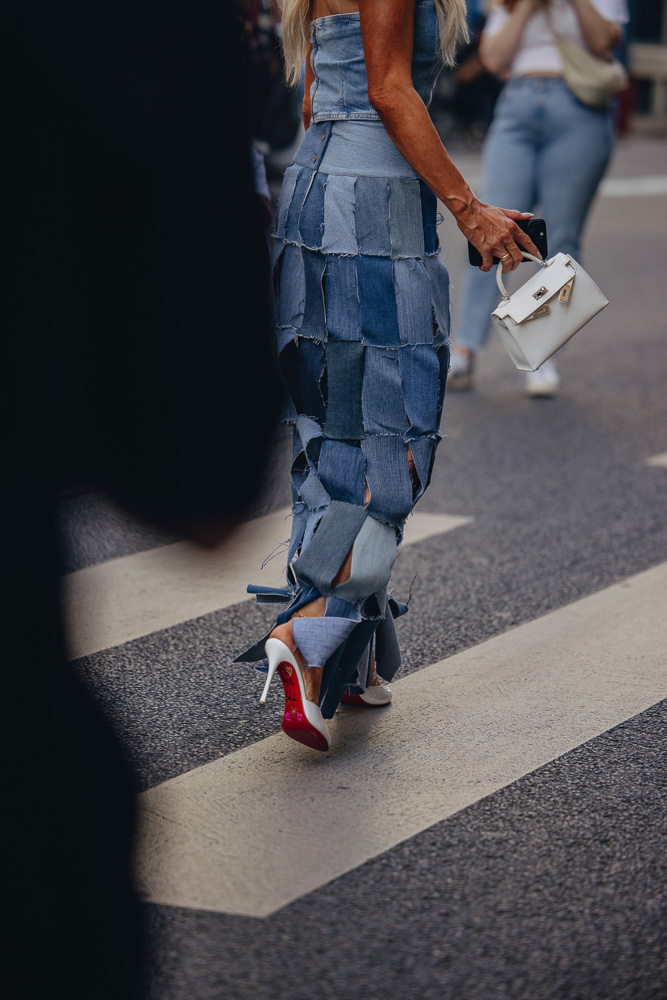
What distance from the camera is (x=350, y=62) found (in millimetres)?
2705

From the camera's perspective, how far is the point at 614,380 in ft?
22.4

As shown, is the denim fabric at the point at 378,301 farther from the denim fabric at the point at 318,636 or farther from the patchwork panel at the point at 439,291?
the denim fabric at the point at 318,636

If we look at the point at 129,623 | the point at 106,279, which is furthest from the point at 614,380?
the point at 106,279

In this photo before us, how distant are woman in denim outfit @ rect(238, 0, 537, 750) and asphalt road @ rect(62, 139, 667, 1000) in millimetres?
178

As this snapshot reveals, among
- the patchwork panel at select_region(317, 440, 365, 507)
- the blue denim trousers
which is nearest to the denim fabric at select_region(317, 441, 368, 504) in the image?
the patchwork panel at select_region(317, 440, 365, 507)

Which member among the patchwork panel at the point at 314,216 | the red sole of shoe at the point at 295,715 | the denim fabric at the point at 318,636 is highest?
the patchwork panel at the point at 314,216

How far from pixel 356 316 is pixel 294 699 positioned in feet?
2.47

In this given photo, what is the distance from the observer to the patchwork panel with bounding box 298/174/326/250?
276cm

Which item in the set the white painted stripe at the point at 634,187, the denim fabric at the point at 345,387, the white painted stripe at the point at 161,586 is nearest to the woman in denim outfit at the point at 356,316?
the denim fabric at the point at 345,387

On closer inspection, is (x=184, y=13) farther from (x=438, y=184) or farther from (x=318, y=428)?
(x=318, y=428)

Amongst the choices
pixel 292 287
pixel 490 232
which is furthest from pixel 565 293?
pixel 292 287

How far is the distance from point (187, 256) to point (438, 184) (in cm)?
83

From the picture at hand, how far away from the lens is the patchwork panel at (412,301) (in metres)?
2.74

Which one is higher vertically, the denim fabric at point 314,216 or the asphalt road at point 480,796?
the denim fabric at point 314,216
